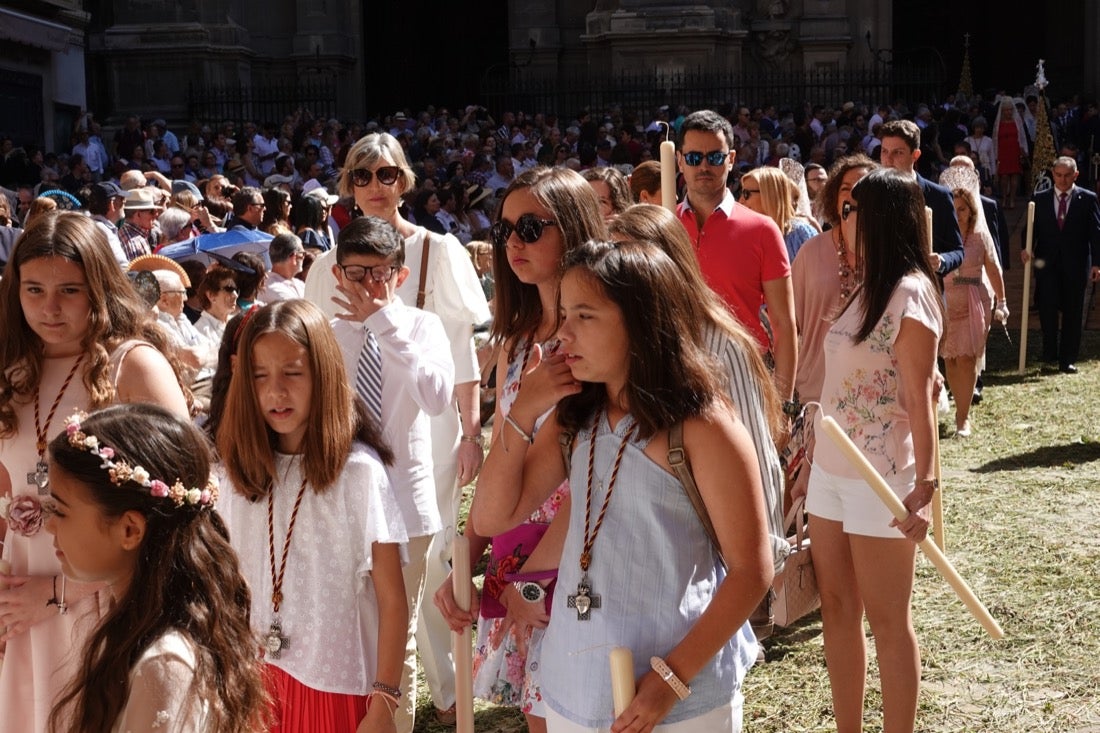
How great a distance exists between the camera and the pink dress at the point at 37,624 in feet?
12.3

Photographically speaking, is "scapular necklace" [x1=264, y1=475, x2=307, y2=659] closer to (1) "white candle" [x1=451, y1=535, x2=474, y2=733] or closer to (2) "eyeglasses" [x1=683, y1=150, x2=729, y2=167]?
(1) "white candle" [x1=451, y1=535, x2=474, y2=733]

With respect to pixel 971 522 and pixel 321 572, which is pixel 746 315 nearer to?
pixel 321 572

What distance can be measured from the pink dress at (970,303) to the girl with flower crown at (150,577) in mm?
8966

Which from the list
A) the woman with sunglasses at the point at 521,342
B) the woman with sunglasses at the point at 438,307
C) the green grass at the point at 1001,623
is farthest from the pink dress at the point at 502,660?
the green grass at the point at 1001,623

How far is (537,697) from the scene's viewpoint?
3828 millimetres

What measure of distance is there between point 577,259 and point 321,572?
1201mm

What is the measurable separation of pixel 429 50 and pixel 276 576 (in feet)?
124

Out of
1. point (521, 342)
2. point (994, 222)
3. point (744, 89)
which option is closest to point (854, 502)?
point (521, 342)

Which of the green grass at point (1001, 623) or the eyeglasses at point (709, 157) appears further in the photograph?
the eyeglasses at point (709, 157)

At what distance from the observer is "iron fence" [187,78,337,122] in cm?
3055

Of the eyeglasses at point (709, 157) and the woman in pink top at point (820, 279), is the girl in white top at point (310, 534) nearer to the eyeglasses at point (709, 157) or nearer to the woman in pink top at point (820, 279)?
the woman in pink top at point (820, 279)

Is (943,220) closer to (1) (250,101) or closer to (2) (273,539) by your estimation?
(2) (273,539)

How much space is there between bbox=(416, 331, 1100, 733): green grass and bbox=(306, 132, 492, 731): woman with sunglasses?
358 millimetres

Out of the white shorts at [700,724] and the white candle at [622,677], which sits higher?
the white candle at [622,677]
